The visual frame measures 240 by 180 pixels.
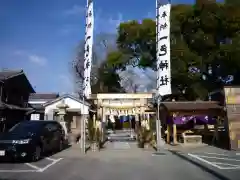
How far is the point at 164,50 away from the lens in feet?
52.5

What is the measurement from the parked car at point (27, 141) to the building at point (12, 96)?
37.8 ft

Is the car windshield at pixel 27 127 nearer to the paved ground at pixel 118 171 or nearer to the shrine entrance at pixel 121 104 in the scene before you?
the paved ground at pixel 118 171

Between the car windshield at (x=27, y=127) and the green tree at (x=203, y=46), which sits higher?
the green tree at (x=203, y=46)

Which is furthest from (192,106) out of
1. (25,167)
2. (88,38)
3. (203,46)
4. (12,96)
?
(12,96)

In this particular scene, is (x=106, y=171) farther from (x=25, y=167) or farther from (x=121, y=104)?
(x=121, y=104)

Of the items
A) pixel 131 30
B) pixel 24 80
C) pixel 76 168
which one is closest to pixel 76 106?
A: pixel 24 80

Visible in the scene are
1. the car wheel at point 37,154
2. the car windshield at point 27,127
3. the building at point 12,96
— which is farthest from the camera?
the building at point 12,96

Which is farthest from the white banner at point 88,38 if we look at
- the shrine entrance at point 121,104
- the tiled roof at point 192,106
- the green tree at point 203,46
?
the green tree at point 203,46

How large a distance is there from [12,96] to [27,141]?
18.4m

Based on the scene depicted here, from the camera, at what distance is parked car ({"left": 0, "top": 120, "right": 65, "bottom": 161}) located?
1140cm

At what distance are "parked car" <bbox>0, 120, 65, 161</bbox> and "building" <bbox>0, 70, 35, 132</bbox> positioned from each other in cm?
1152

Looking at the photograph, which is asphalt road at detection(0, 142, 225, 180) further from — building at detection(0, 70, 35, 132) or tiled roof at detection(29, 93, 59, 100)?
tiled roof at detection(29, 93, 59, 100)

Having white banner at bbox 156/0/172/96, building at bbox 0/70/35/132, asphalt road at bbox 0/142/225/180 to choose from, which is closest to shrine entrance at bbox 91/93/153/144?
building at bbox 0/70/35/132

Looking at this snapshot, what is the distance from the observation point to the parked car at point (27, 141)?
449 inches
